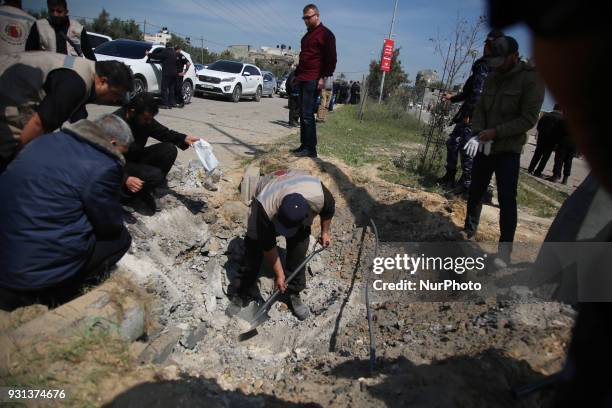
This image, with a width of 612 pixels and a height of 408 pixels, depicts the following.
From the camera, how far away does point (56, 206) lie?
2129 mm

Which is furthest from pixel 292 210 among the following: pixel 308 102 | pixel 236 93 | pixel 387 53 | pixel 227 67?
pixel 387 53

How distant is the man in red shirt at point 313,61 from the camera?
4.82m

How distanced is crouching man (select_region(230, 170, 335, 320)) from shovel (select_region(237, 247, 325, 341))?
12 cm

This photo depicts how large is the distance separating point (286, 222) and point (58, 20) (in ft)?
10.5

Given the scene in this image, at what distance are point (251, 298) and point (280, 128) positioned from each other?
6.70 meters

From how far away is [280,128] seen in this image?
991 centimetres

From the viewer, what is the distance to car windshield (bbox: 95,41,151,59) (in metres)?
9.02

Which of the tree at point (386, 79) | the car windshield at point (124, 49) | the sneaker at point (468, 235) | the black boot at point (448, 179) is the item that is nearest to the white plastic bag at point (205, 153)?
the sneaker at point (468, 235)

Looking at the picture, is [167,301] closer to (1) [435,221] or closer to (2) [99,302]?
(2) [99,302]

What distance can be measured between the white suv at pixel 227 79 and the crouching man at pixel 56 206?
11957 millimetres

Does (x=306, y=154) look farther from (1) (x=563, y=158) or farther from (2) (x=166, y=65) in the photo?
(1) (x=563, y=158)

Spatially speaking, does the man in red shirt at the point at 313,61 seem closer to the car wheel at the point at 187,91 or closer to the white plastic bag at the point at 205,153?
the white plastic bag at the point at 205,153

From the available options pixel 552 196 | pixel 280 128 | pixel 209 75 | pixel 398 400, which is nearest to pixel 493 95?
pixel 398 400

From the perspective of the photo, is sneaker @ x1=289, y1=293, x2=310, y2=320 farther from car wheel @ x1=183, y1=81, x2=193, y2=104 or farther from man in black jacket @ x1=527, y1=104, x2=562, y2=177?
car wheel @ x1=183, y1=81, x2=193, y2=104
